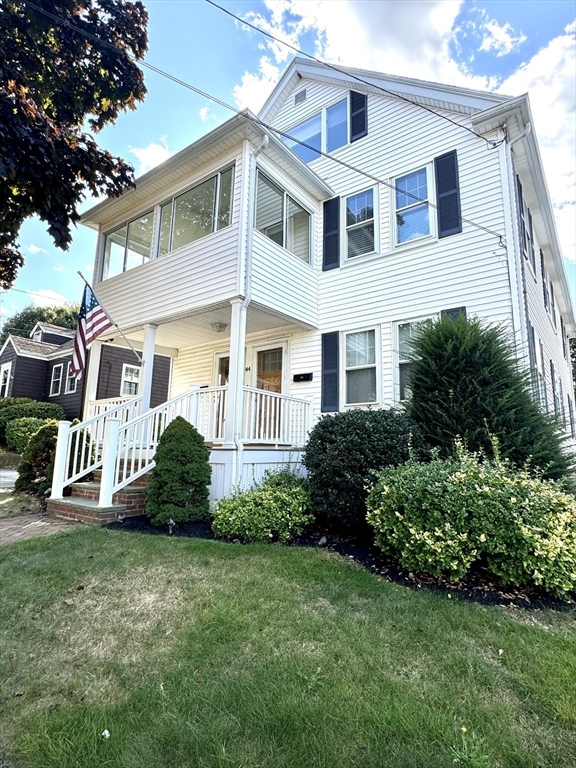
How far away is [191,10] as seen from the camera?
20.7ft

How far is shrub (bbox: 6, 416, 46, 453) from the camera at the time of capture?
14903mm

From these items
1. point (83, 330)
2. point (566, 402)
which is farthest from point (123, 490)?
point (566, 402)

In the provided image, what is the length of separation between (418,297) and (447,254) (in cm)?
91

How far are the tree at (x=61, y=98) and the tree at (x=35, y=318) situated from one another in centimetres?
3107

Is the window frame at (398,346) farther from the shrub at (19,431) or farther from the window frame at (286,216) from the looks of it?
the shrub at (19,431)

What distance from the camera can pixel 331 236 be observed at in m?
9.23

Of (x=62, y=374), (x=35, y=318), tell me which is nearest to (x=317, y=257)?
(x=62, y=374)

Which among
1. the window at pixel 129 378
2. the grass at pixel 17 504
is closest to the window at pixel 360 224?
the grass at pixel 17 504

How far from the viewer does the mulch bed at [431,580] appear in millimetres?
3430

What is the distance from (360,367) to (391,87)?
20.2 feet

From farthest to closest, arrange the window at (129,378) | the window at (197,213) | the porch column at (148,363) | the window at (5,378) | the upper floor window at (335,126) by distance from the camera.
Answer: the window at (5,378)
the window at (129,378)
the upper floor window at (335,126)
the porch column at (148,363)
the window at (197,213)

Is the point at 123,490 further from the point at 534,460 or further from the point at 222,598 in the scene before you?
the point at 534,460

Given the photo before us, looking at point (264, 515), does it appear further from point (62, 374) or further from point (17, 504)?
point (62, 374)

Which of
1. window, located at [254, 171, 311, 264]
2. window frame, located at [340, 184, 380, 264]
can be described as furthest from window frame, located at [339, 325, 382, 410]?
window, located at [254, 171, 311, 264]
